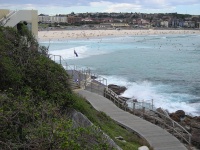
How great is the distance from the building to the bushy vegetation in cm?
515

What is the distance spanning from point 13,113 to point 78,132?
1715 millimetres

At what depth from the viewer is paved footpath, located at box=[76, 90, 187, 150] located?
1345cm

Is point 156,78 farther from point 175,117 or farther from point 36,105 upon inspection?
point 36,105

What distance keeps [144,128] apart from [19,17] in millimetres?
11261

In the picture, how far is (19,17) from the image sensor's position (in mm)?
22250

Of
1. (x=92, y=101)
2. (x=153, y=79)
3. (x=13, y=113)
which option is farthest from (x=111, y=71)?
(x=13, y=113)

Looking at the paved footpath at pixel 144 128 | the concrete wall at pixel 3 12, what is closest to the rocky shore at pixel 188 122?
the paved footpath at pixel 144 128

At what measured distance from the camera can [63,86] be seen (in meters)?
12.2

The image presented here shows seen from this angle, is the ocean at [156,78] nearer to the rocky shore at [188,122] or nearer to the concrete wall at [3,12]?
the rocky shore at [188,122]

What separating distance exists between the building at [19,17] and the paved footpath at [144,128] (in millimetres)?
6390

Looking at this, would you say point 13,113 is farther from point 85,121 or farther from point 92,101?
point 92,101

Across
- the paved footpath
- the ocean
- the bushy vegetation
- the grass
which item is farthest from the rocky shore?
the bushy vegetation

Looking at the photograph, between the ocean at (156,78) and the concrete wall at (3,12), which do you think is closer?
the concrete wall at (3,12)

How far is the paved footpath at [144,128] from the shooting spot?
1345cm
